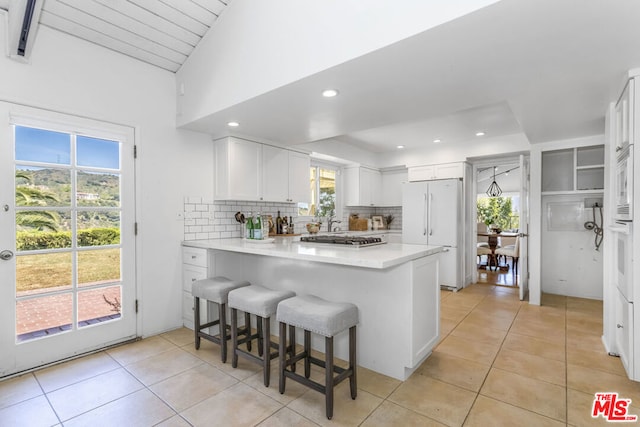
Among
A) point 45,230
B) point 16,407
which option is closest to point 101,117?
point 45,230

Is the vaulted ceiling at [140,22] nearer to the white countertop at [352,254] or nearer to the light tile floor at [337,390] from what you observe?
the white countertop at [352,254]

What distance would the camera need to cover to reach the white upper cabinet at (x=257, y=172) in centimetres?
348

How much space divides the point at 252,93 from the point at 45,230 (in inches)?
76.0

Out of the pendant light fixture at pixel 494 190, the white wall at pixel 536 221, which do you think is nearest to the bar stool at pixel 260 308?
the white wall at pixel 536 221

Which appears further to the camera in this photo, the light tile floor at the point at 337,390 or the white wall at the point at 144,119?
the white wall at the point at 144,119

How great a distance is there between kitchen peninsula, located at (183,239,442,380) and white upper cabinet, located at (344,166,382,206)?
9.90ft

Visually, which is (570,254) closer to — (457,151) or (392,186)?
(457,151)

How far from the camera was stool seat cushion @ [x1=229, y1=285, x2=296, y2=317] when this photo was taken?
88.5 inches

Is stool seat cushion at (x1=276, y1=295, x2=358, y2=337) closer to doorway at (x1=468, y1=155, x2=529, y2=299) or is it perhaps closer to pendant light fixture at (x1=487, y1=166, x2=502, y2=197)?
doorway at (x1=468, y1=155, x2=529, y2=299)
